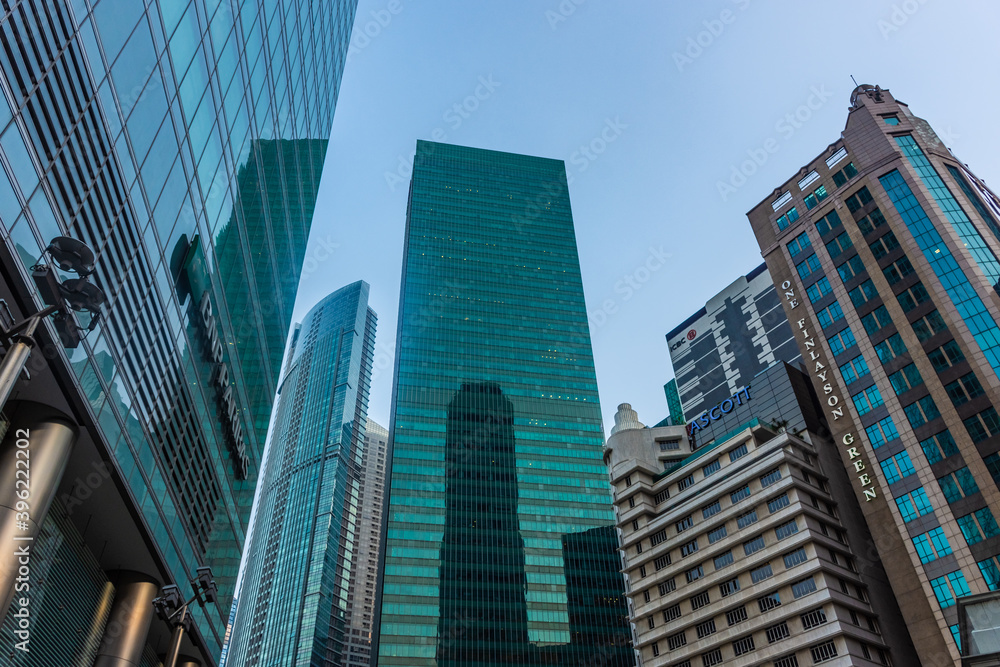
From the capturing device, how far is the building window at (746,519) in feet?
267

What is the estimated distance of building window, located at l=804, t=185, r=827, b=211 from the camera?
293 feet

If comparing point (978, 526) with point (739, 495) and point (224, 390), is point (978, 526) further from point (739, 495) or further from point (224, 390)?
point (224, 390)

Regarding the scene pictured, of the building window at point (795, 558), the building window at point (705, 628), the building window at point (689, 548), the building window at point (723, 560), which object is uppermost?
the building window at point (689, 548)

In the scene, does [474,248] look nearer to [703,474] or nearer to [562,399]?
[562,399]

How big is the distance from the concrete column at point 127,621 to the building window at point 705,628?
65881 millimetres

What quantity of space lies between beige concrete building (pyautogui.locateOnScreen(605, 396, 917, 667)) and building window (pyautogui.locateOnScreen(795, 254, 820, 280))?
18.1m

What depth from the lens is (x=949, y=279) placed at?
229 ft

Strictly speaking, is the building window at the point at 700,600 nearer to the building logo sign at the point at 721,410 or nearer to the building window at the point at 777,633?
the building window at the point at 777,633

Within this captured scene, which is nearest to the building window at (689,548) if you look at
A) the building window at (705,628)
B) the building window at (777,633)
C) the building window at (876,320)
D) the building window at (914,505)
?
the building window at (705,628)

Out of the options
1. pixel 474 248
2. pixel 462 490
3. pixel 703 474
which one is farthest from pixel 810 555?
pixel 474 248

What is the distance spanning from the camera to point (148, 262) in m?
27.9

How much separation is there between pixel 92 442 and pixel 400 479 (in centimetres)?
11840

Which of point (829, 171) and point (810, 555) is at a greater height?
point (829, 171)

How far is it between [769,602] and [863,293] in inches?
1386
